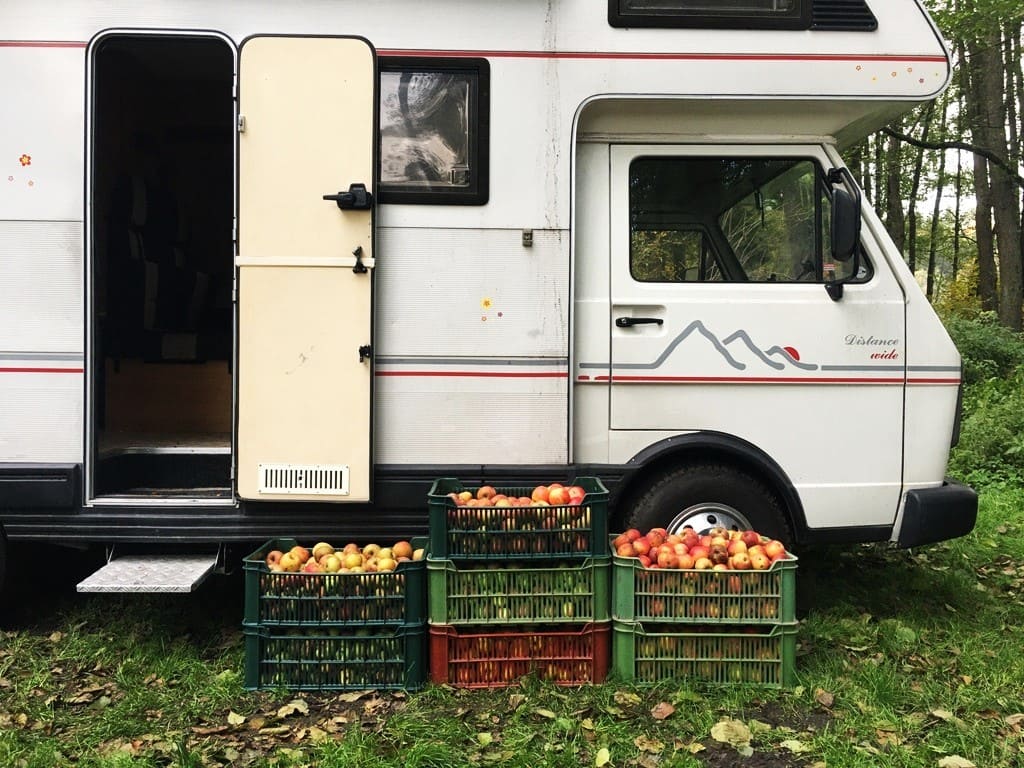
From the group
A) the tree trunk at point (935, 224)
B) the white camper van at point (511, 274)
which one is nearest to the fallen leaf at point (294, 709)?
the white camper van at point (511, 274)

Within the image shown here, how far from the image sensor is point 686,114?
4.08 metres

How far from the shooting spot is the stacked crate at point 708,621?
3.47m

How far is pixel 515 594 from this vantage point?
11.4ft

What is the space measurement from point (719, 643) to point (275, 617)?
6.21ft

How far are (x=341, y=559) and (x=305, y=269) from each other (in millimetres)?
1367

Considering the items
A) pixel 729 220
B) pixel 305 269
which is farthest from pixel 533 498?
pixel 729 220

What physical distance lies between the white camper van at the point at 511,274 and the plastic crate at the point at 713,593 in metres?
0.59

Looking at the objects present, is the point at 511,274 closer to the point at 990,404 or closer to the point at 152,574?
the point at 152,574

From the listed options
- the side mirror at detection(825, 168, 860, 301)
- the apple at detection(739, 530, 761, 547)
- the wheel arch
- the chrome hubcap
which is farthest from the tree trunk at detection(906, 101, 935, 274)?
the apple at detection(739, 530, 761, 547)

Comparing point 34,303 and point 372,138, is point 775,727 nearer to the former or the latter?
point 372,138

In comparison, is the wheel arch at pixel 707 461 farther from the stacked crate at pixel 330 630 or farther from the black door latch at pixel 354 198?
the black door latch at pixel 354 198

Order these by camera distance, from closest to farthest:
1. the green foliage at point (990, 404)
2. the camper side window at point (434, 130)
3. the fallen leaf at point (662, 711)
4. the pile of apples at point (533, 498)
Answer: the fallen leaf at point (662, 711) → the pile of apples at point (533, 498) → the camper side window at point (434, 130) → the green foliage at point (990, 404)

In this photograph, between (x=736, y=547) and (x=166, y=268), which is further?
(x=166, y=268)

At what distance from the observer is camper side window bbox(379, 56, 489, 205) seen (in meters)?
3.91
